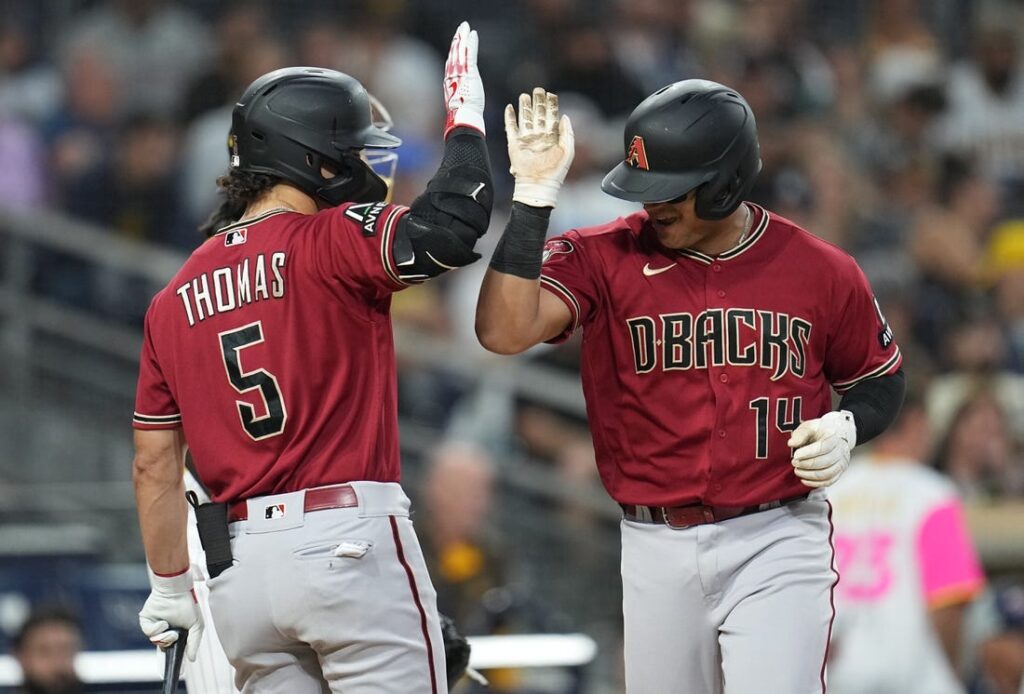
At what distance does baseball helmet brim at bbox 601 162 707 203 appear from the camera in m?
3.91

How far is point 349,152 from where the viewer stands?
384 centimetres

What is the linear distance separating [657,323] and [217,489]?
3.63 ft

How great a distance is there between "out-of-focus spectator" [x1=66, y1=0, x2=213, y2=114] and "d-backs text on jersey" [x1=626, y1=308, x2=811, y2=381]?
5.59 metres

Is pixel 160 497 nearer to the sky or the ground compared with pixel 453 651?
nearer to the sky

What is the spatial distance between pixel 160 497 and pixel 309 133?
0.91 m

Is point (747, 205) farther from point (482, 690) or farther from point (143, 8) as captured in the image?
point (143, 8)

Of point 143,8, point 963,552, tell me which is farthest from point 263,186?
point 143,8

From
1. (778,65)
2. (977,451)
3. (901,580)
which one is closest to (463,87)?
(901,580)

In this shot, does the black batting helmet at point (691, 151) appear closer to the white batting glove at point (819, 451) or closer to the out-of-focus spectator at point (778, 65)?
the white batting glove at point (819, 451)

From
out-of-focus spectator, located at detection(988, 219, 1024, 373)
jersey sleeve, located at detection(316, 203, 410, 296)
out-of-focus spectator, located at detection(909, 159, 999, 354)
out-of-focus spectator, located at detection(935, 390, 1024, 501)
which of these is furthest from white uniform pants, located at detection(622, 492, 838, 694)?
out-of-focus spectator, located at detection(988, 219, 1024, 373)

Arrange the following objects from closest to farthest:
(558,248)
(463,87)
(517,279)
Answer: (517,279)
(463,87)
(558,248)

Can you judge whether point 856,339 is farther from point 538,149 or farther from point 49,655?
point 49,655

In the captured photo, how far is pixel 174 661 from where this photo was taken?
3.95 metres

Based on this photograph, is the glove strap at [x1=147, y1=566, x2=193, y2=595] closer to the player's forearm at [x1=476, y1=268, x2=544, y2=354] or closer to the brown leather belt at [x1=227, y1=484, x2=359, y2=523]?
the brown leather belt at [x1=227, y1=484, x2=359, y2=523]
